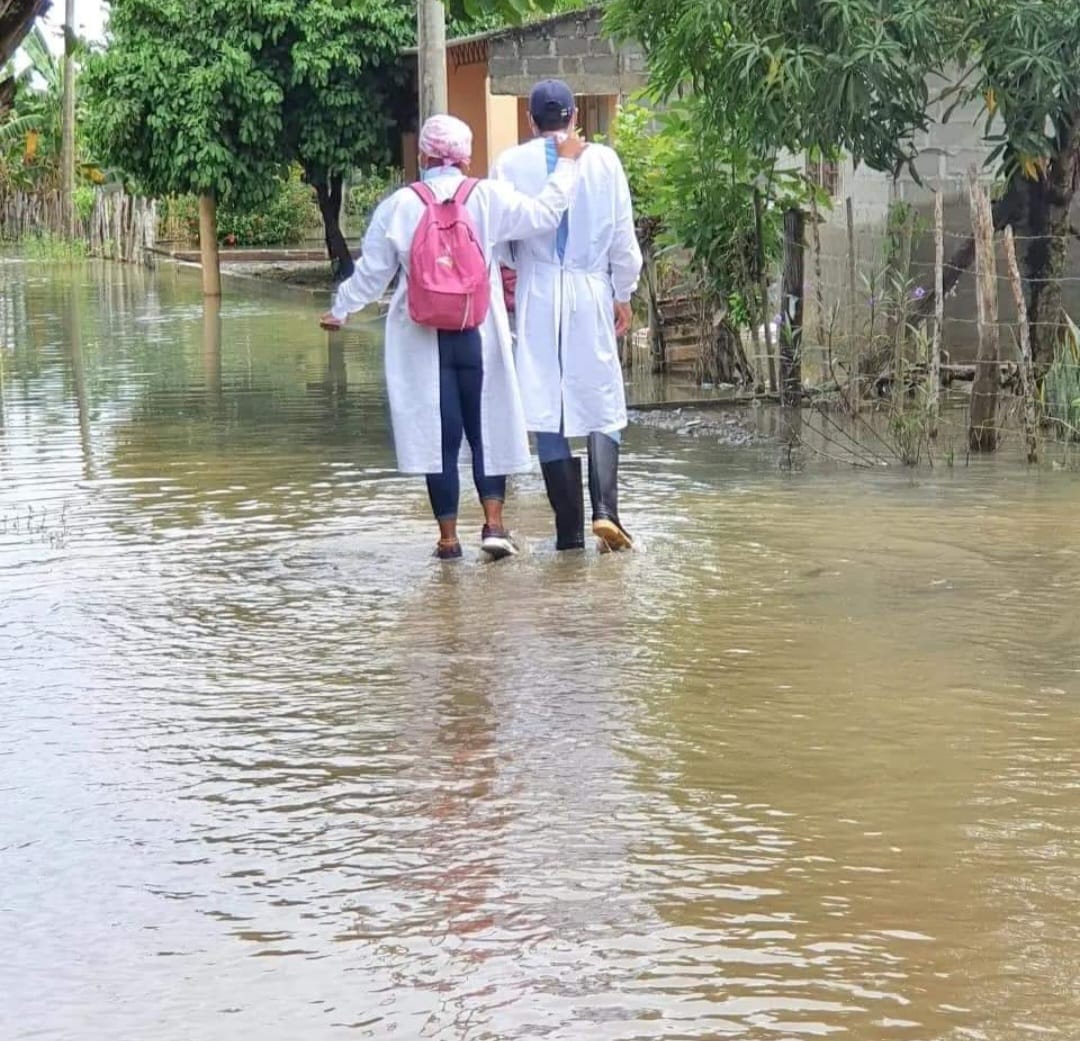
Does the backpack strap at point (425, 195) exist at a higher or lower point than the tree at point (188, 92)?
lower

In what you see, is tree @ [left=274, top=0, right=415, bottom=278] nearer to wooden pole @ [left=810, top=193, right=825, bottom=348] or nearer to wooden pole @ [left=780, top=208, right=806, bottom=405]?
wooden pole @ [left=810, top=193, right=825, bottom=348]

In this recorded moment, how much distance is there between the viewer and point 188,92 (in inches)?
1028

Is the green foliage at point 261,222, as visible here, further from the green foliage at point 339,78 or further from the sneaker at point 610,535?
the sneaker at point 610,535

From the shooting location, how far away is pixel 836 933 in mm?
3994

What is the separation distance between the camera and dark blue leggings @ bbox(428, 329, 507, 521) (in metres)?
7.86

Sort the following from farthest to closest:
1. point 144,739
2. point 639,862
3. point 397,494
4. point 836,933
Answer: point 397,494 < point 144,739 < point 639,862 < point 836,933

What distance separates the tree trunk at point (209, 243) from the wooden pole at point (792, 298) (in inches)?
645

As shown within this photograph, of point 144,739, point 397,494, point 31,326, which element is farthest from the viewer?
point 31,326

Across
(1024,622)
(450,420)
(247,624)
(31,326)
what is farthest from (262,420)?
(31,326)

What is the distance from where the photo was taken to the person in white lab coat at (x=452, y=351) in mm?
7699

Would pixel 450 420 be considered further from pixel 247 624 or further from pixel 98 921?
pixel 98 921

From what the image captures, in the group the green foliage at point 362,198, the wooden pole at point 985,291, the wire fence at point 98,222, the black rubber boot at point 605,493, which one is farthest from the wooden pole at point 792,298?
the wire fence at point 98,222

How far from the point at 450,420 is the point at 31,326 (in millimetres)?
16397

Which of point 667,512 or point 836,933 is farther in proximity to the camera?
point 667,512
